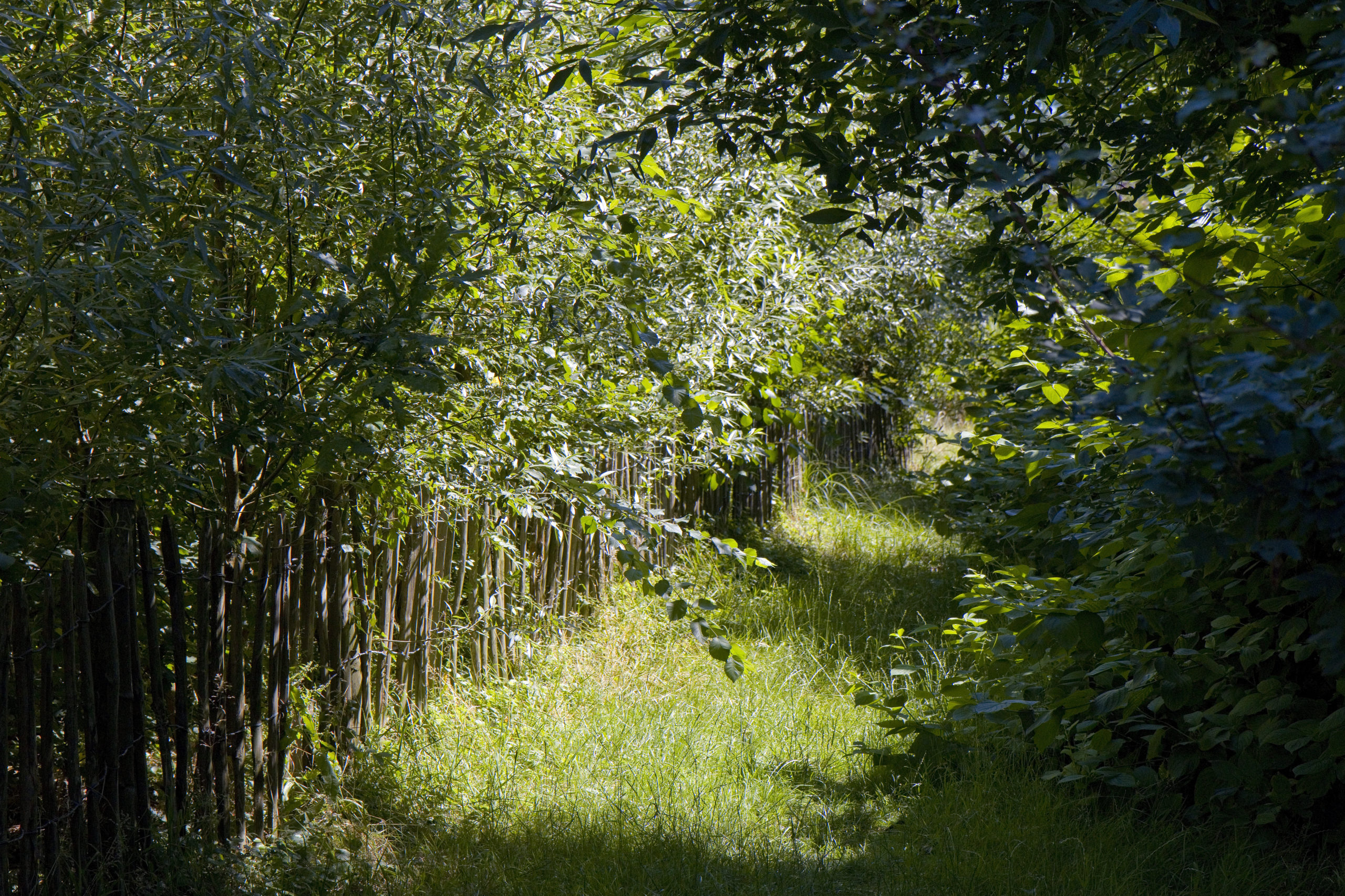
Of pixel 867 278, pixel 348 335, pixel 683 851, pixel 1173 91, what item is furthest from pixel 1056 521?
pixel 867 278

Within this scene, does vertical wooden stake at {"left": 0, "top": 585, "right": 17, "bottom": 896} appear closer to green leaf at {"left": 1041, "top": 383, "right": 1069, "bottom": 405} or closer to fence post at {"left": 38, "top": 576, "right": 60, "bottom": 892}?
fence post at {"left": 38, "top": 576, "right": 60, "bottom": 892}

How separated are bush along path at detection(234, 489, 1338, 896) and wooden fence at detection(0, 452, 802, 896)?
20cm

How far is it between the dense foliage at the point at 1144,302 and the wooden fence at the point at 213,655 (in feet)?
5.63

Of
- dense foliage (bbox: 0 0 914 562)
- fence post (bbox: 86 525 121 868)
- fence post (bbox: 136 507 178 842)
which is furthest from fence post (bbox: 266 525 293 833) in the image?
fence post (bbox: 86 525 121 868)

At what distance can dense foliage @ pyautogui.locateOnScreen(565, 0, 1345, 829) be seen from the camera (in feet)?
4.26

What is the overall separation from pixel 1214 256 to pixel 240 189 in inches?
88.3

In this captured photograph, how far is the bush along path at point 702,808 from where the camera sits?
291 cm

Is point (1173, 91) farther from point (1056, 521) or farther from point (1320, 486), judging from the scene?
point (1320, 486)

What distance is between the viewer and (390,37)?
2396 millimetres

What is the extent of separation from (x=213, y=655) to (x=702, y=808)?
1692 mm

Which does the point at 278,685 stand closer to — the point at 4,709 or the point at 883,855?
the point at 4,709

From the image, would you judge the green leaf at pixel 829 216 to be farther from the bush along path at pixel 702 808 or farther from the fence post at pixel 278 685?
the fence post at pixel 278 685

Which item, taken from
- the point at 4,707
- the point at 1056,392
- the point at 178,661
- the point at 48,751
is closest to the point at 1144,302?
the point at 1056,392

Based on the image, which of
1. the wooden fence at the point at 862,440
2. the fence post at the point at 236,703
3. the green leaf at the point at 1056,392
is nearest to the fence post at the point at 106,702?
the fence post at the point at 236,703
